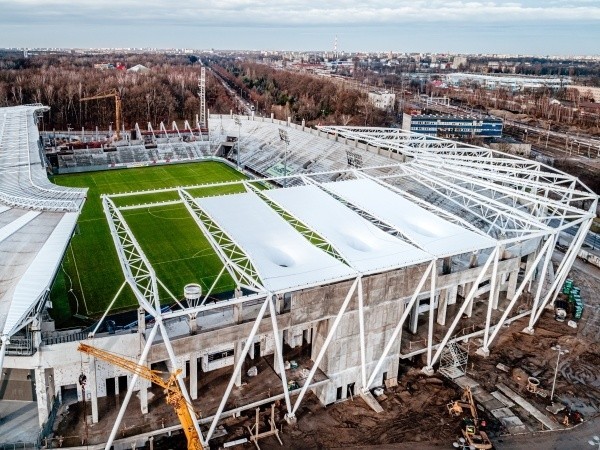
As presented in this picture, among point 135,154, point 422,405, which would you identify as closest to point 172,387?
point 422,405

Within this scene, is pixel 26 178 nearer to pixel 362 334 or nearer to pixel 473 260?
pixel 362 334

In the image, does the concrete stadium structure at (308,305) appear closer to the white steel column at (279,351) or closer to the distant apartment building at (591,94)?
the white steel column at (279,351)

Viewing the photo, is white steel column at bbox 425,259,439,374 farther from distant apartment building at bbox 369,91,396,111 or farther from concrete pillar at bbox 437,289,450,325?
distant apartment building at bbox 369,91,396,111

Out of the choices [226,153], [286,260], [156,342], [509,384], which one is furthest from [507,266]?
[226,153]

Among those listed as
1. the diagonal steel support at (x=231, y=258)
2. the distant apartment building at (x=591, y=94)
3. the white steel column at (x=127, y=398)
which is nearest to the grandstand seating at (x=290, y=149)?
the diagonal steel support at (x=231, y=258)

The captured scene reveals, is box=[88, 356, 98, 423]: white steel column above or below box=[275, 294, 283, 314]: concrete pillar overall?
below

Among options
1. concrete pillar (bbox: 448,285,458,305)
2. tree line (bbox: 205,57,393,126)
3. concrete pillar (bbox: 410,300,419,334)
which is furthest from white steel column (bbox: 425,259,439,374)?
tree line (bbox: 205,57,393,126)

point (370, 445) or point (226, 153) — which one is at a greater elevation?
point (226, 153)

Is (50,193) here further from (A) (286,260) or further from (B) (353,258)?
(B) (353,258)
